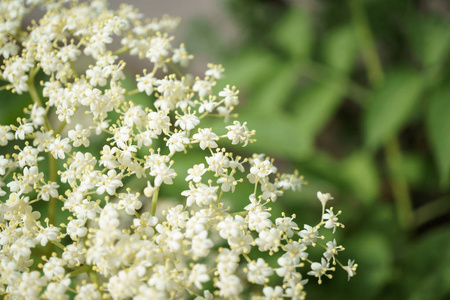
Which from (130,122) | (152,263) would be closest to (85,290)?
(152,263)

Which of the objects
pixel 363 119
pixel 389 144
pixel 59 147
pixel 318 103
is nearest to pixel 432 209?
pixel 389 144

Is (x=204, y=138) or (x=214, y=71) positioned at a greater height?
(x=214, y=71)

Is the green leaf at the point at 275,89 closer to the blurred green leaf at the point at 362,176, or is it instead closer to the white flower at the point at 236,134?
the blurred green leaf at the point at 362,176

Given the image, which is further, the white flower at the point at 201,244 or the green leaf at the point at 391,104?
the green leaf at the point at 391,104

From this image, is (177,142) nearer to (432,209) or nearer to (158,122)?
(158,122)

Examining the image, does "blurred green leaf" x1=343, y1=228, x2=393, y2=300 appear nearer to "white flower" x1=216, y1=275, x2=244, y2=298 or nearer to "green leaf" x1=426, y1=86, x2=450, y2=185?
"green leaf" x1=426, y1=86, x2=450, y2=185

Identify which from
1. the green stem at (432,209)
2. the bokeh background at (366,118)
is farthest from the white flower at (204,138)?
the green stem at (432,209)

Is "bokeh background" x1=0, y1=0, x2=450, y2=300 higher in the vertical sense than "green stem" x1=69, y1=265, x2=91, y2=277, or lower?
higher

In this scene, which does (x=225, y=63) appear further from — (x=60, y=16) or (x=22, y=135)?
(x=22, y=135)

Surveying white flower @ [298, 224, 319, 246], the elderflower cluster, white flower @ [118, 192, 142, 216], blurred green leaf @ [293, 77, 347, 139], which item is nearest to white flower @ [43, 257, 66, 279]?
the elderflower cluster
